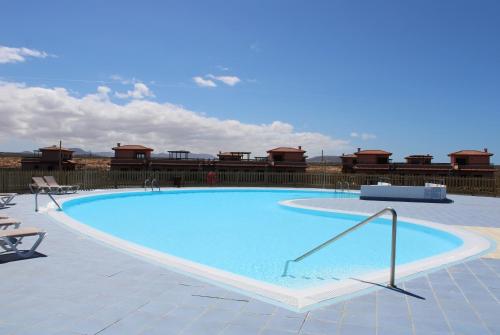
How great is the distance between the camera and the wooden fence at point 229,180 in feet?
61.3

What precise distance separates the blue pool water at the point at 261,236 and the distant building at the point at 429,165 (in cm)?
2674

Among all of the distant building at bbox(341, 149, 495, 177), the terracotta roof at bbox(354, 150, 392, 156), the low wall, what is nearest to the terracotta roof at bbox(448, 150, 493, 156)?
the distant building at bbox(341, 149, 495, 177)

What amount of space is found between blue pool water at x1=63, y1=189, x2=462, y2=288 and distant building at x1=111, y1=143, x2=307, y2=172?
2065 centimetres

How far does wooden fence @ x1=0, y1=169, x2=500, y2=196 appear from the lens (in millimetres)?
Answer: 18672

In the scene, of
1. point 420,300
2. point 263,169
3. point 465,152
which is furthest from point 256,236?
point 465,152

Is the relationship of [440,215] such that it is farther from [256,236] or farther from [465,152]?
[465,152]

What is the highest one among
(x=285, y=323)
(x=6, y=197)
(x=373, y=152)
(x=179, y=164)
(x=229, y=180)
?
(x=373, y=152)

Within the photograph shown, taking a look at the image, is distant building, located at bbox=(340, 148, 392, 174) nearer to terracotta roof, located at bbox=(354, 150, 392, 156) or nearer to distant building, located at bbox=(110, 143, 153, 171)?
terracotta roof, located at bbox=(354, 150, 392, 156)

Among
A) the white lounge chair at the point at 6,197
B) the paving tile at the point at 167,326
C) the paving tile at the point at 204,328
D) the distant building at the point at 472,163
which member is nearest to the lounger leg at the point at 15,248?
the paving tile at the point at 167,326

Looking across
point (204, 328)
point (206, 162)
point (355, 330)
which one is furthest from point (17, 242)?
point (206, 162)

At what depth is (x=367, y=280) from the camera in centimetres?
486

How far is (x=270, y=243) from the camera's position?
377 inches

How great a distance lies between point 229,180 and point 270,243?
56.6 feet

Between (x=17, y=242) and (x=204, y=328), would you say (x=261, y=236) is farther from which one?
(x=204, y=328)
